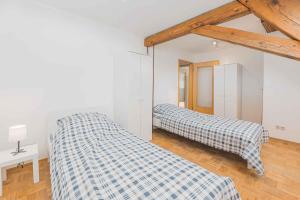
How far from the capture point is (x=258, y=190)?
5.42 ft

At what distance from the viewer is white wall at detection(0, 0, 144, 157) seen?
6.32 ft

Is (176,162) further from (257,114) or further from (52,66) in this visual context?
(257,114)

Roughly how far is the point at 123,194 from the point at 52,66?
2.18m

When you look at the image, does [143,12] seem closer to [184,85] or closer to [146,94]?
[146,94]

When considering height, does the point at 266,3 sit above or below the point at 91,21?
below

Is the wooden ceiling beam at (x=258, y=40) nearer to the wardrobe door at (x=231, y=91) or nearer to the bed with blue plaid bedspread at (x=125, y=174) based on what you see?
the bed with blue plaid bedspread at (x=125, y=174)

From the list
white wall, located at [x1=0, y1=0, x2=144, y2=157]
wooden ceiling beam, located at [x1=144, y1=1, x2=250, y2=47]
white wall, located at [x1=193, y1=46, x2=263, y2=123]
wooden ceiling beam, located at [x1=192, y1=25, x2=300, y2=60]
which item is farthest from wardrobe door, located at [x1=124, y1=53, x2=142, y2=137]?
white wall, located at [x1=193, y1=46, x2=263, y2=123]

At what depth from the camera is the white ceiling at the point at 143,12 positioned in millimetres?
2070

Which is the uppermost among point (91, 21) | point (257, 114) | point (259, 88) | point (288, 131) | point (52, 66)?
point (91, 21)

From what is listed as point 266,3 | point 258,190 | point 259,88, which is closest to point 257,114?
point 259,88

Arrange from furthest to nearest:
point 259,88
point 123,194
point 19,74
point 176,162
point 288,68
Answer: point 259,88 → point 288,68 → point 19,74 → point 176,162 → point 123,194

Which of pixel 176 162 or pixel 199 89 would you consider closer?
pixel 176 162

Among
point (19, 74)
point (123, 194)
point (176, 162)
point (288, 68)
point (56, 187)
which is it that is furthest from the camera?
point (288, 68)

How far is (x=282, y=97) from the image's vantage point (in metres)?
3.13
